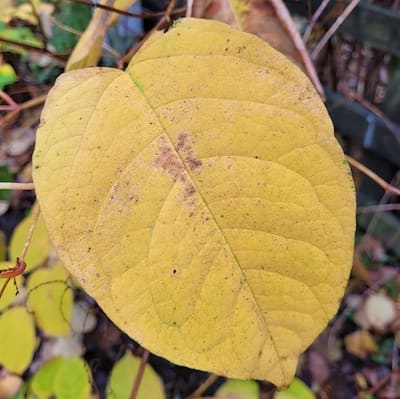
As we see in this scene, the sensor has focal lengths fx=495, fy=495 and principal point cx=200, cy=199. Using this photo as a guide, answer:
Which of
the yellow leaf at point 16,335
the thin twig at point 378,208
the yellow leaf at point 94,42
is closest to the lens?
the yellow leaf at point 94,42

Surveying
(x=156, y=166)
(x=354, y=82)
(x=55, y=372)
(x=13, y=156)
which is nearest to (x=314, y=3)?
(x=354, y=82)

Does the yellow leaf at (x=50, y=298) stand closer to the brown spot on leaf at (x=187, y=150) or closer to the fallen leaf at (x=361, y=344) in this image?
the brown spot on leaf at (x=187, y=150)

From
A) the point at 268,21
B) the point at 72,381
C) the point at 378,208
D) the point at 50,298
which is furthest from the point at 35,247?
the point at 378,208

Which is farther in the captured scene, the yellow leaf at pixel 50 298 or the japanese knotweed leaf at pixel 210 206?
the yellow leaf at pixel 50 298

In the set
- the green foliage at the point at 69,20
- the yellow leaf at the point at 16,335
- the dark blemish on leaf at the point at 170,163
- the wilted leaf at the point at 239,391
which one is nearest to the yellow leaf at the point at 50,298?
the yellow leaf at the point at 16,335

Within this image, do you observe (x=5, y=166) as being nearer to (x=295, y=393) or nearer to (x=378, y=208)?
(x=295, y=393)
